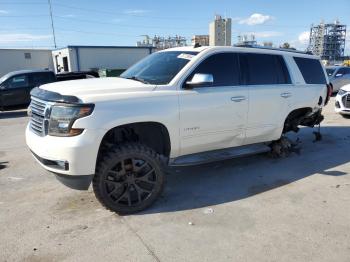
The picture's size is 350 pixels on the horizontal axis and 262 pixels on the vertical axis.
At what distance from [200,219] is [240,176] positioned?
64.1 inches

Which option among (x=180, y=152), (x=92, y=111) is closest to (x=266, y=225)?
A: (x=180, y=152)

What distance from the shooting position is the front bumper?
3.53m

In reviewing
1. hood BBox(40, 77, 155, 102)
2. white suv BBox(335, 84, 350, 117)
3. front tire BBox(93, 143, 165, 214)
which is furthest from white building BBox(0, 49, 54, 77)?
front tire BBox(93, 143, 165, 214)

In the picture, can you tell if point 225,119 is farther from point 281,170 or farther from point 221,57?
point 281,170

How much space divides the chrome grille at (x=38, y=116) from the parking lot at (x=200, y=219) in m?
1.01

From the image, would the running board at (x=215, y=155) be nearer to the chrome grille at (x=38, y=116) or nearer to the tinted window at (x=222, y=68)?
the tinted window at (x=222, y=68)

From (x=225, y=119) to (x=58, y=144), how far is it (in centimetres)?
226

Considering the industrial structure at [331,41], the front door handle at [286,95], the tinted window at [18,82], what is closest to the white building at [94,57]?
the tinted window at [18,82]

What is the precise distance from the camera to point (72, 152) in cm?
352

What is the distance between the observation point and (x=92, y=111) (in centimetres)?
358

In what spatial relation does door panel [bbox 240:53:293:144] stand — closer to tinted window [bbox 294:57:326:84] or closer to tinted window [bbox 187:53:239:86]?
tinted window [bbox 187:53:239:86]

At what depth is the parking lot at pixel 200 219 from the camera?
10.6 feet

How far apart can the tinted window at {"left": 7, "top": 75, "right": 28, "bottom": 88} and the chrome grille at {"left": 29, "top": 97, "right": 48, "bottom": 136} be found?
10.4 meters

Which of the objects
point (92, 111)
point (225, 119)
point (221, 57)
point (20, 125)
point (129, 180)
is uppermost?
point (221, 57)
